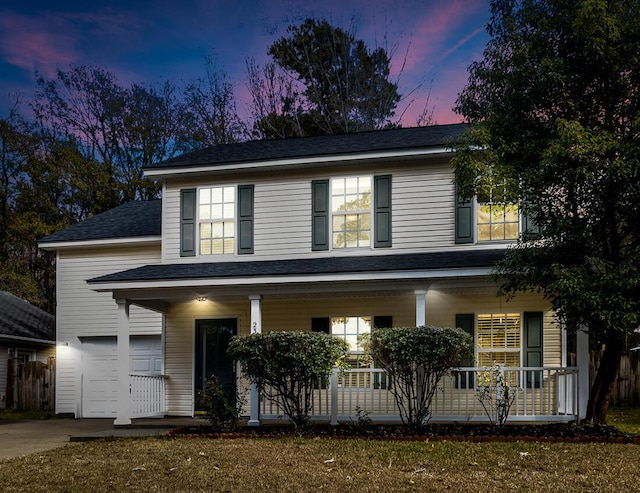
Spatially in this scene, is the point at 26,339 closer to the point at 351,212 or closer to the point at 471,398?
the point at 351,212

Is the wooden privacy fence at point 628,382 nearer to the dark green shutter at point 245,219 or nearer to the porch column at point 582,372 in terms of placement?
the porch column at point 582,372

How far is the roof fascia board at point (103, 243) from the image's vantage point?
16914 millimetres

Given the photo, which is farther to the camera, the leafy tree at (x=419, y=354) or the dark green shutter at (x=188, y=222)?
the dark green shutter at (x=188, y=222)

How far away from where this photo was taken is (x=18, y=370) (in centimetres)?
2178

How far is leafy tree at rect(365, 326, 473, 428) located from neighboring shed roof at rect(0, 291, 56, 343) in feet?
47.4

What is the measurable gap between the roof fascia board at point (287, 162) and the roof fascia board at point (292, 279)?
2.90 meters

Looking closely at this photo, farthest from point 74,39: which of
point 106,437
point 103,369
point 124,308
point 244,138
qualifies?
point 106,437

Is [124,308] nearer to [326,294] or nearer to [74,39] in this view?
[326,294]

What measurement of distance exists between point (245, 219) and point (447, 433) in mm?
6638

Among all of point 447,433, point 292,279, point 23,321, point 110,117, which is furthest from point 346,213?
point 110,117

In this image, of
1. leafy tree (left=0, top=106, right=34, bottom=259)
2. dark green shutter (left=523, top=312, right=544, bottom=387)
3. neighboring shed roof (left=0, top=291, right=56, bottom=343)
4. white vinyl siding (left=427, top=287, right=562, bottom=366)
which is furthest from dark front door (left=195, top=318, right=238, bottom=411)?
leafy tree (left=0, top=106, right=34, bottom=259)

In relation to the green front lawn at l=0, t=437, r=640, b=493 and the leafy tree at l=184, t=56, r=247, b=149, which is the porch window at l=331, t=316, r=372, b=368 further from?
the leafy tree at l=184, t=56, r=247, b=149

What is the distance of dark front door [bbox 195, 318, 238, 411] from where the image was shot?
51.7 ft

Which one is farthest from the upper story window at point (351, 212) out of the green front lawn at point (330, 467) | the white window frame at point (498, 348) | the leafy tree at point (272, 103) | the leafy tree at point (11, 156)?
the leafy tree at point (11, 156)
